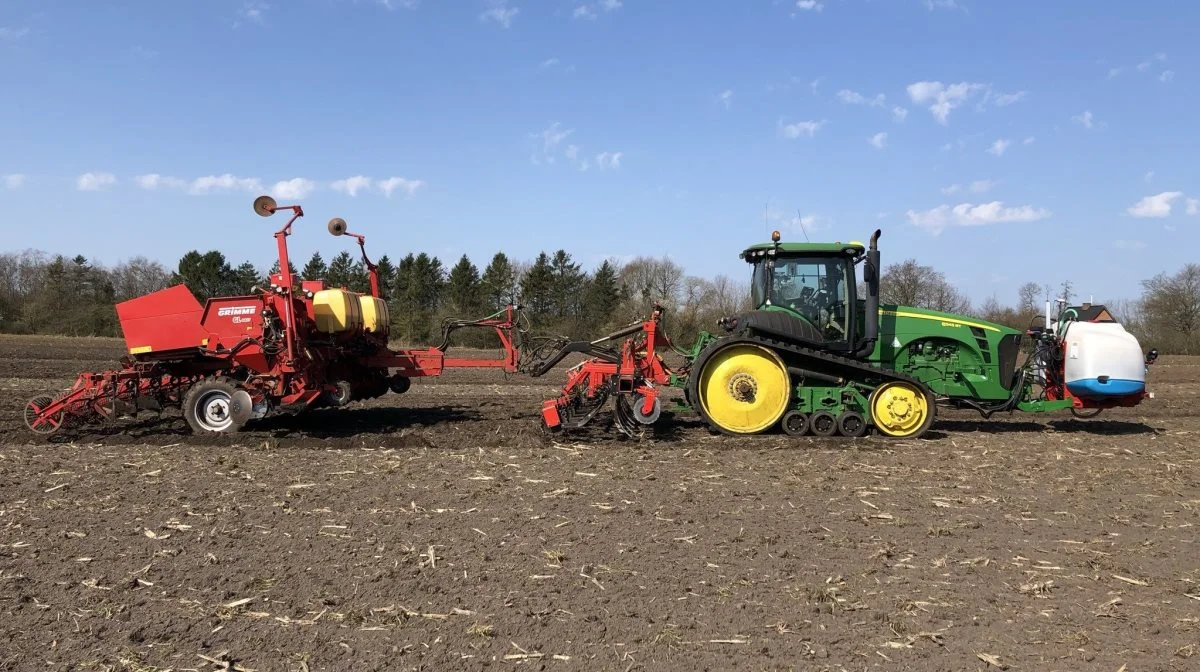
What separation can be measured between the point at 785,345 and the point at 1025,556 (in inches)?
203

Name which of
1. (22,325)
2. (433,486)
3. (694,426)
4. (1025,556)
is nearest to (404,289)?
(22,325)

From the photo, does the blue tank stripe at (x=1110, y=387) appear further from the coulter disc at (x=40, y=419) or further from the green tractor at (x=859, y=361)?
the coulter disc at (x=40, y=419)

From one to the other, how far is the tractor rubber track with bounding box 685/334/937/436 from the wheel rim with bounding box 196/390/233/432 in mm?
6508

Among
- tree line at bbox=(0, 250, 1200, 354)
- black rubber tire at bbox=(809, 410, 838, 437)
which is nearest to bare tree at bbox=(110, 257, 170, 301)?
tree line at bbox=(0, 250, 1200, 354)

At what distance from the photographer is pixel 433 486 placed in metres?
7.20

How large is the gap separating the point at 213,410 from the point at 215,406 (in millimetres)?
65

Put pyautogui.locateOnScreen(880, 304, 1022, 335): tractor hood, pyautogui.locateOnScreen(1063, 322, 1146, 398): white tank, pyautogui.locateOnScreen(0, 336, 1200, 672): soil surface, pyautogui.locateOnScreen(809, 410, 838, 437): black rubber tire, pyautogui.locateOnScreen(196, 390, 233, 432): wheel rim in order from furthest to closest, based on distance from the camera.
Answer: pyautogui.locateOnScreen(880, 304, 1022, 335): tractor hood → pyautogui.locateOnScreen(809, 410, 838, 437): black rubber tire → pyautogui.locateOnScreen(1063, 322, 1146, 398): white tank → pyautogui.locateOnScreen(196, 390, 233, 432): wheel rim → pyautogui.locateOnScreen(0, 336, 1200, 672): soil surface

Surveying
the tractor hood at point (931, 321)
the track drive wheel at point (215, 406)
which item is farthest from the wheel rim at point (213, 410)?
the tractor hood at point (931, 321)

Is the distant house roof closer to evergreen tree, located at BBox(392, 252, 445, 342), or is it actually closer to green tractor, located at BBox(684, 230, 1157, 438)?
green tractor, located at BBox(684, 230, 1157, 438)

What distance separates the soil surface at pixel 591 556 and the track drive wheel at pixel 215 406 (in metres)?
0.52

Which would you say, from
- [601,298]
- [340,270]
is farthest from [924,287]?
[340,270]

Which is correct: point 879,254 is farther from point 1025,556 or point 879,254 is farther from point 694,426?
point 1025,556

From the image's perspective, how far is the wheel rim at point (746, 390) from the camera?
1029cm

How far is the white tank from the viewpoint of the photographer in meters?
10.2
